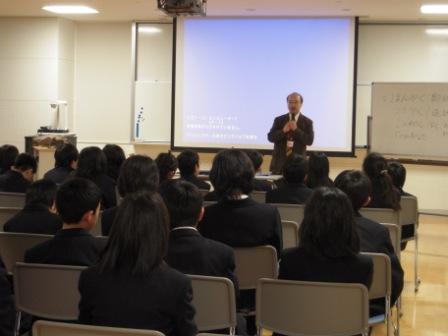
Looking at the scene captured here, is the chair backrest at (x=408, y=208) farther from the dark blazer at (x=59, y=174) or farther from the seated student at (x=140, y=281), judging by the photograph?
the seated student at (x=140, y=281)

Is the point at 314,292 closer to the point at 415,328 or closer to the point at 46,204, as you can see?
the point at 46,204

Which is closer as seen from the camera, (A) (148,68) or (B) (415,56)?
(B) (415,56)

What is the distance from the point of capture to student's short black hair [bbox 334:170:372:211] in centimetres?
369

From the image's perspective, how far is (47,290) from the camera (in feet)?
9.72

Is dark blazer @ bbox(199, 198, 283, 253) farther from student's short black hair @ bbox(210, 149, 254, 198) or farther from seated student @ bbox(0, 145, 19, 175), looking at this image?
seated student @ bbox(0, 145, 19, 175)

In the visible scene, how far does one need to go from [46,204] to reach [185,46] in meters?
6.98

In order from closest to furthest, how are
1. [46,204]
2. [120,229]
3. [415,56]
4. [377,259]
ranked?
[120,229] → [377,259] → [46,204] → [415,56]

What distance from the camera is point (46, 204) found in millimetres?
3930

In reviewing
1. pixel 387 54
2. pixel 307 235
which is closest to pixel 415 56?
pixel 387 54

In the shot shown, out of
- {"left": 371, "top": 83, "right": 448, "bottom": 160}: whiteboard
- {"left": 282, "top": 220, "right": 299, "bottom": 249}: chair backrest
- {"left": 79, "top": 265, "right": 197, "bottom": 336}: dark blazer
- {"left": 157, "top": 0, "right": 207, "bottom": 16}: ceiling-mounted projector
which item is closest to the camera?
{"left": 79, "top": 265, "right": 197, "bottom": 336}: dark blazer

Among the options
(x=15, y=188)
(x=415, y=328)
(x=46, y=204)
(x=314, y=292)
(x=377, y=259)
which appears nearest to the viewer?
(x=314, y=292)

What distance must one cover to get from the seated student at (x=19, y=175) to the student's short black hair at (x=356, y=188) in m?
2.94

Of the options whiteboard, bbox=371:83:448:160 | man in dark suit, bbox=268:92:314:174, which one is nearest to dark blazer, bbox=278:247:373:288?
man in dark suit, bbox=268:92:314:174

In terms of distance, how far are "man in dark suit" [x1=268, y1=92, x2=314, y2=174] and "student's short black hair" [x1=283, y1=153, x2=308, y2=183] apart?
3.33 m
